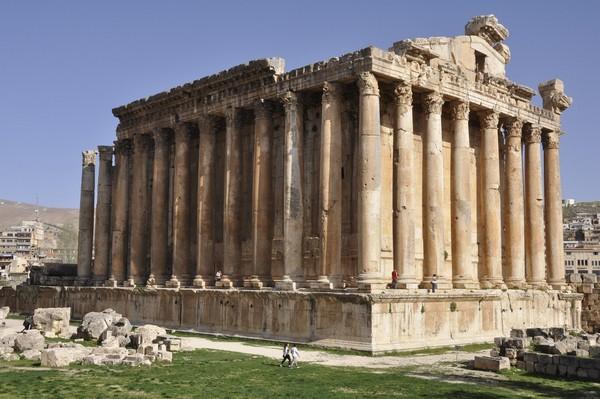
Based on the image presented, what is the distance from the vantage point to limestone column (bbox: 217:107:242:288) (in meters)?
30.9

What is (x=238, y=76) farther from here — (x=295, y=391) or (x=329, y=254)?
(x=295, y=391)

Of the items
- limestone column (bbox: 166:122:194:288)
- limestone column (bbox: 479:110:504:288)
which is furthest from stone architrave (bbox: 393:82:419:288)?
limestone column (bbox: 166:122:194:288)

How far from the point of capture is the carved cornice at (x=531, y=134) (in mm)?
33906

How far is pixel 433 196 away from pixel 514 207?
6762 millimetres

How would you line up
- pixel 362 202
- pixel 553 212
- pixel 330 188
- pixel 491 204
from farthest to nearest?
pixel 553 212 < pixel 491 204 < pixel 330 188 < pixel 362 202

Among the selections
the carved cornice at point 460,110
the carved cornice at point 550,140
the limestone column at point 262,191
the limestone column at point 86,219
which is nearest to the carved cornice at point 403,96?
the carved cornice at point 460,110

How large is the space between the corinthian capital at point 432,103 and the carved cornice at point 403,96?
161 cm

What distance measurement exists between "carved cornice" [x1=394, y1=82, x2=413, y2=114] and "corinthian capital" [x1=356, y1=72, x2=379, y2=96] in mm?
1451

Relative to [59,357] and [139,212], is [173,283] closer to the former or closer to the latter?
[139,212]

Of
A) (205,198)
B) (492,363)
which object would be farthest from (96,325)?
(492,363)

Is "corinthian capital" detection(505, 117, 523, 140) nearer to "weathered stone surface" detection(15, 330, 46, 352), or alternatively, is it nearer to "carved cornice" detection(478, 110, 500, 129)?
"carved cornice" detection(478, 110, 500, 129)

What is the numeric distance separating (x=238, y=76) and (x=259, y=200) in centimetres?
582

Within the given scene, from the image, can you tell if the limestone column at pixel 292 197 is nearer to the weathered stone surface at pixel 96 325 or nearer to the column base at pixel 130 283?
the weathered stone surface at pixel 96 325

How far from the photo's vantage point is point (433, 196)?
27219 mm
